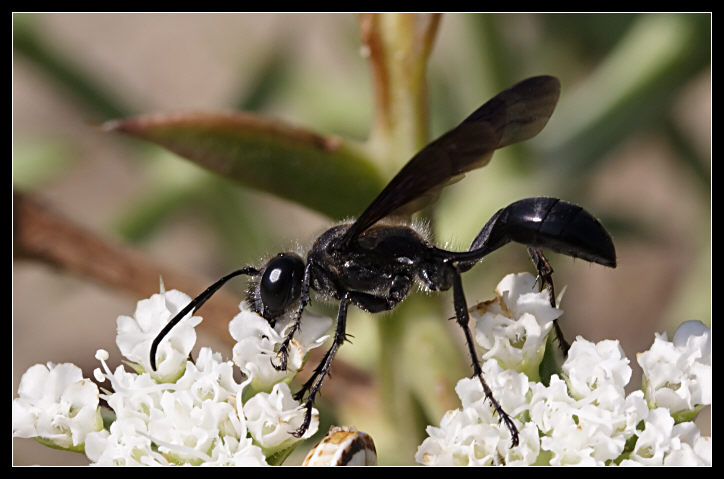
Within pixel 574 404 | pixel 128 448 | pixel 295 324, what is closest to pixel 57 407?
pixel 128 448

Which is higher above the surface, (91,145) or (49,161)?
(91,145)

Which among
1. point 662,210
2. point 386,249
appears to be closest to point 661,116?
point 662,210

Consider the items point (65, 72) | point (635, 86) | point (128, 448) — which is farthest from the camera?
point (65, 72)

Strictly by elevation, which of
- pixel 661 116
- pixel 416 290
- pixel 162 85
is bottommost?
pixel 416 290

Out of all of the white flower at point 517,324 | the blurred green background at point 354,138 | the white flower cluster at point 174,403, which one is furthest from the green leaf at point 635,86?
the white flower cluster at point 174,403

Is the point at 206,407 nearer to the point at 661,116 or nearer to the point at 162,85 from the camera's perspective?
the point at 661,116

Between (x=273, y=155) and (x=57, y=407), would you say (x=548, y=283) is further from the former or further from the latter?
(x=57, y=407)

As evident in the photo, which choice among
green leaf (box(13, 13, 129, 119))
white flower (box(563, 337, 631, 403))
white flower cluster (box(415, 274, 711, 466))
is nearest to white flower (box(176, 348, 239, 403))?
white flower cluster (box(415, 274, 711, 466))
